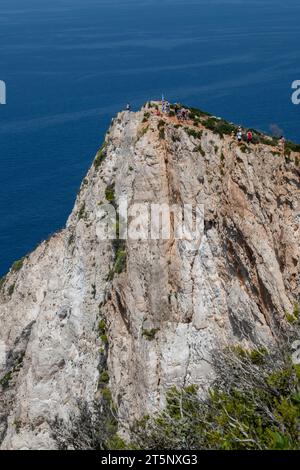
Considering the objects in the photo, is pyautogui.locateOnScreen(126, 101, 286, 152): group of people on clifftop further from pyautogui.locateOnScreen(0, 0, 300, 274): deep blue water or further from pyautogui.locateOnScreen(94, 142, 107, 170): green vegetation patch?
pyautogui.locateOnScreen(0, 0, 300, 274): deep blue water

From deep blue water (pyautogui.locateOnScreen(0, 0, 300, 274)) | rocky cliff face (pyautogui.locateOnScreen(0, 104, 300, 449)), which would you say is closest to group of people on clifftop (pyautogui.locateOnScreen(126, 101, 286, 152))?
rocky cliff face (pyautogui.locateOnScreen(0, 104, 300, 449))

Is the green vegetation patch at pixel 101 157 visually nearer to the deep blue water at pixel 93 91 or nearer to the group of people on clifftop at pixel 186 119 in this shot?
the group of people on clifftop at pixel 186 119

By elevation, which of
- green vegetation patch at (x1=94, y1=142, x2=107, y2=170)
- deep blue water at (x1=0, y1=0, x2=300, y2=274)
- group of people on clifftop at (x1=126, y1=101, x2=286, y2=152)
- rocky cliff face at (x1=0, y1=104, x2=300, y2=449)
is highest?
deep blue water at (x1=0, y1=0, x2=300, y2=274)

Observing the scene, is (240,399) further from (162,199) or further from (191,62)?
(191,62)

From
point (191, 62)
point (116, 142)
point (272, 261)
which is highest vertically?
point (191, 62)

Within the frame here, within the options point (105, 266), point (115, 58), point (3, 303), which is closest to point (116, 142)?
point (105, 266)

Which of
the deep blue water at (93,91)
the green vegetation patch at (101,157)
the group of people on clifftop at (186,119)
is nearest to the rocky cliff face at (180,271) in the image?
the group of people on clifftop at (186,119)
